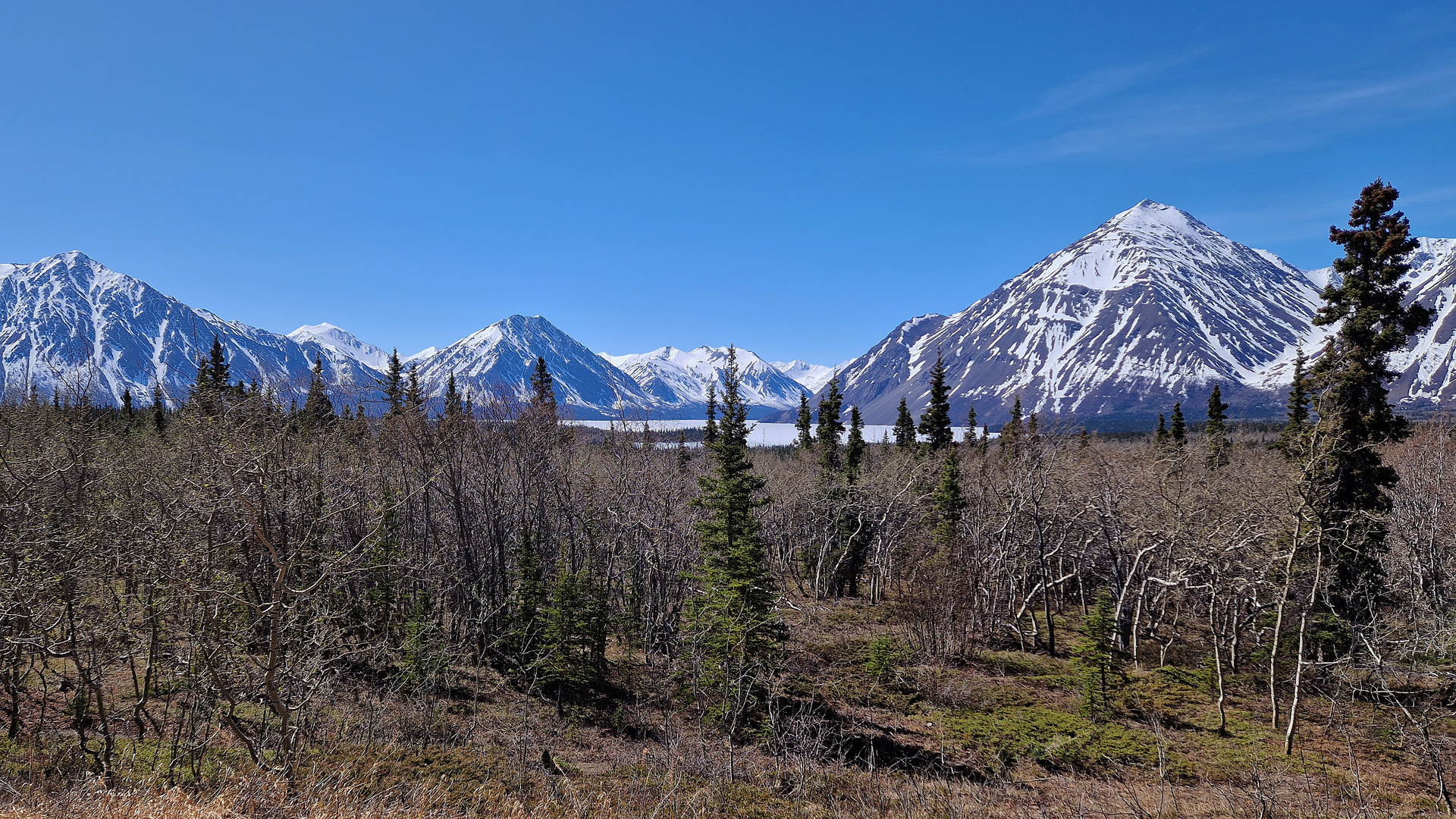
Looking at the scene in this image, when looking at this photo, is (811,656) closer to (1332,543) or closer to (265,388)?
(1332,543)

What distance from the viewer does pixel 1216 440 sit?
50500 mm

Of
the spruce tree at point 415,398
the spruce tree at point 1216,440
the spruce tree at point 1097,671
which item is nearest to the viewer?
the spruce tree at point 1097,671

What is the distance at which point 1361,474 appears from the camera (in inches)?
795

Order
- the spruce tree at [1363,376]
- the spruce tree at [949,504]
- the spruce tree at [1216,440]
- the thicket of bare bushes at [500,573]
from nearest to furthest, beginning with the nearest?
the thicket of bare bushes at [500,573]
the spruce tree at [1363,376]
the spruce tree at [949,504]
the spruce tree at [1216,440]

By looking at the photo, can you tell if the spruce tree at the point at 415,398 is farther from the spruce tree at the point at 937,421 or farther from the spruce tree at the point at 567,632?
the spruce tree at the point at 937,421

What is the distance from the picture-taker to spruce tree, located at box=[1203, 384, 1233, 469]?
47072 mm

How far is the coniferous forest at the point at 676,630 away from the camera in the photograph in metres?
12.0

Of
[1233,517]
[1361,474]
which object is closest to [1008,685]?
[1233,517]

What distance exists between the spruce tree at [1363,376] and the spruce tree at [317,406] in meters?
33.4

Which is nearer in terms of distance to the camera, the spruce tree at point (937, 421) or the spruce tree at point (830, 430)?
the spruce tree at point (830, 430)

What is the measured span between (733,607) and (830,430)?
37177mm

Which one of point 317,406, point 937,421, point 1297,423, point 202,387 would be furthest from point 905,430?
point 202,387

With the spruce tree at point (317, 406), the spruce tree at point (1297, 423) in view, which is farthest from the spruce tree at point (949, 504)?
the spruce tree at point (317, 406)

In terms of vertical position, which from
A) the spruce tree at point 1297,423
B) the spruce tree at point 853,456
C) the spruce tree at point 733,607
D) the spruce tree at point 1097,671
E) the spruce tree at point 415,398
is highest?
the spruce tree at point 415,398
